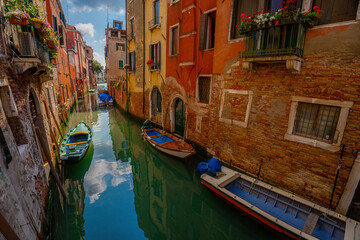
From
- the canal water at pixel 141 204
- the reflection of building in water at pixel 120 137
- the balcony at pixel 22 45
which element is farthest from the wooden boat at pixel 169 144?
the balcony at pixel 22 45

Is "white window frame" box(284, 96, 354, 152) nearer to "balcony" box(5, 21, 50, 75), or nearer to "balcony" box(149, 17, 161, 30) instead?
"balcony" box(5, 21, 50, 75)

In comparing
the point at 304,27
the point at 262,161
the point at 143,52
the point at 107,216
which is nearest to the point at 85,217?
the point at 107,216

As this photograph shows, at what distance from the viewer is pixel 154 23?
11320 millimetres

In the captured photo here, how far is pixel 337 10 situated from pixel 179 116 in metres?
7.62

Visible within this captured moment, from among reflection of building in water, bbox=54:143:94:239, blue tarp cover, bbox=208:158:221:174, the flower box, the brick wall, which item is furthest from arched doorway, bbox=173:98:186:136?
the flower box

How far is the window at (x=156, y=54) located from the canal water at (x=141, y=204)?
552 cm

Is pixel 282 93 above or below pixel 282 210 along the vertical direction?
above

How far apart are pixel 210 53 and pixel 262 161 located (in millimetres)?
4683

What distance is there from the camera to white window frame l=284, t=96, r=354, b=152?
4.18m

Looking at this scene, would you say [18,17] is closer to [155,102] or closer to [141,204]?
[141,204]

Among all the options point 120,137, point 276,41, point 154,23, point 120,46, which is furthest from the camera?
point 120,46

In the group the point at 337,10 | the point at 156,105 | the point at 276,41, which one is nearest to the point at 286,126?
the point at 276,41

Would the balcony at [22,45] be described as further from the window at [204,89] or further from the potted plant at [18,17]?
the window at [204,89]

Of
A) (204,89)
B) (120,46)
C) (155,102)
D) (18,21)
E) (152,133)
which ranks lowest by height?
(152,133)
